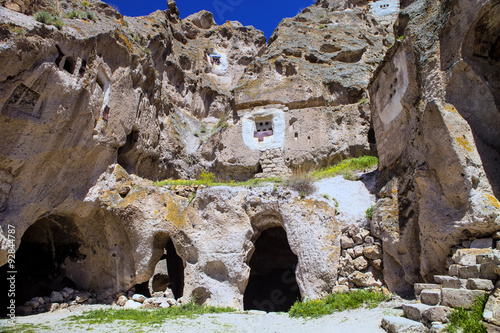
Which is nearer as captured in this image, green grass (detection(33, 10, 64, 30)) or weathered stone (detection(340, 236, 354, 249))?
green grass (detection(33, 10, 64, 30))

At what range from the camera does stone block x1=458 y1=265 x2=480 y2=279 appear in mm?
5786

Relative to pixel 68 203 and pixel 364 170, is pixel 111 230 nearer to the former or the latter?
pixel 68 203

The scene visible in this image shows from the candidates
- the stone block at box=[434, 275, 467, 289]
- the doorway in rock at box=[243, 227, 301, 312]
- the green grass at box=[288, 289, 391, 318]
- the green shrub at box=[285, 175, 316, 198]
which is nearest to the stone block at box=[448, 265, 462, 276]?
the stone block at box=[434, 275, 467, 289]

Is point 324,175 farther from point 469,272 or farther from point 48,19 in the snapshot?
point 48,19

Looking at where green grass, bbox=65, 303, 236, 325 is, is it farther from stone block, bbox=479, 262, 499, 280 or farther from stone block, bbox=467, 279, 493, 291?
stone block, bbox=479, 262, 499, 280

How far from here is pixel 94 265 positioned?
11.8m

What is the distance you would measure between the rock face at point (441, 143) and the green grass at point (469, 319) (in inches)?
79.0

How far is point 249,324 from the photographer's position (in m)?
7.81

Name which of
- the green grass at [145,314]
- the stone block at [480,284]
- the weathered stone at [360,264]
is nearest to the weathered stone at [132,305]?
the green grass at [145,314]

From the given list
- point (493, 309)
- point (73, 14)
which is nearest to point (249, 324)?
point (493, 309)

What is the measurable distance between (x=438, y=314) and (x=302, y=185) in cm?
630

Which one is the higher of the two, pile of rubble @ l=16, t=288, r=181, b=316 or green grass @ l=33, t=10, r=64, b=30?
green grass @ l=33, t=10, r=64, b=30

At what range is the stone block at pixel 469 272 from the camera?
19.0 ft

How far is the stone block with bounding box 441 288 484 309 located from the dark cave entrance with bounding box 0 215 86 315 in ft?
35.4
